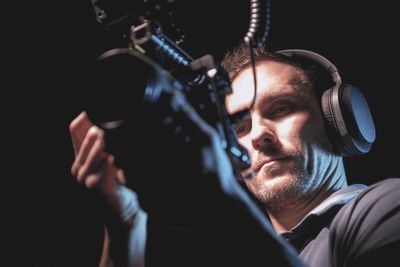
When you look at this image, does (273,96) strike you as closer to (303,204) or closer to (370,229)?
(303,204)

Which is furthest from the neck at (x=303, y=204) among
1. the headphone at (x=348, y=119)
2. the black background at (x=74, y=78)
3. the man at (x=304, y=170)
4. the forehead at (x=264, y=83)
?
the black background at (x=74, y=78)

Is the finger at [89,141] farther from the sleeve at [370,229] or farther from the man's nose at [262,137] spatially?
the man's nose at [262,137]

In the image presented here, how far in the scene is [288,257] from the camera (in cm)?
75

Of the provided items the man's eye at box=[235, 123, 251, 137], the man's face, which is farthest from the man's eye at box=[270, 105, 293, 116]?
the man's eye at box=[235, 123, 251, 137]

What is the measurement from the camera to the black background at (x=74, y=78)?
2.11 metres

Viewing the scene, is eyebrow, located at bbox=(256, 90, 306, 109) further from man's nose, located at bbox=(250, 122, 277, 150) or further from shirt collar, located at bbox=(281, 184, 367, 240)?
shirt collar, located at bbox=(281, 184, 367, 240)

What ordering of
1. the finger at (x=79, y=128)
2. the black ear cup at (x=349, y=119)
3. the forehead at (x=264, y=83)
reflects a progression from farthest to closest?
1. the forehead at (x=264, y=83)
2. the black ear cup at (x=349, y=119)
3. the finger at (x=79, y=128)

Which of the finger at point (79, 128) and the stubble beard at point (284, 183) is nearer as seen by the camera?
the finger at point (79, 128)

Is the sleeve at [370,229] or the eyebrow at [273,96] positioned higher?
the eyebrow at [273,96]

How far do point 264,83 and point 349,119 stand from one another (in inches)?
18.8

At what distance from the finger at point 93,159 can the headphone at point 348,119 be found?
44.8 inches

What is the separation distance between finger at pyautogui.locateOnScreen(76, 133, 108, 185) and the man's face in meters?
0.86

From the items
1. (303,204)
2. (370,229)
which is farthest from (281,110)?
(370,229)

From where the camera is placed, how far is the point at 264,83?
5.98 ft
